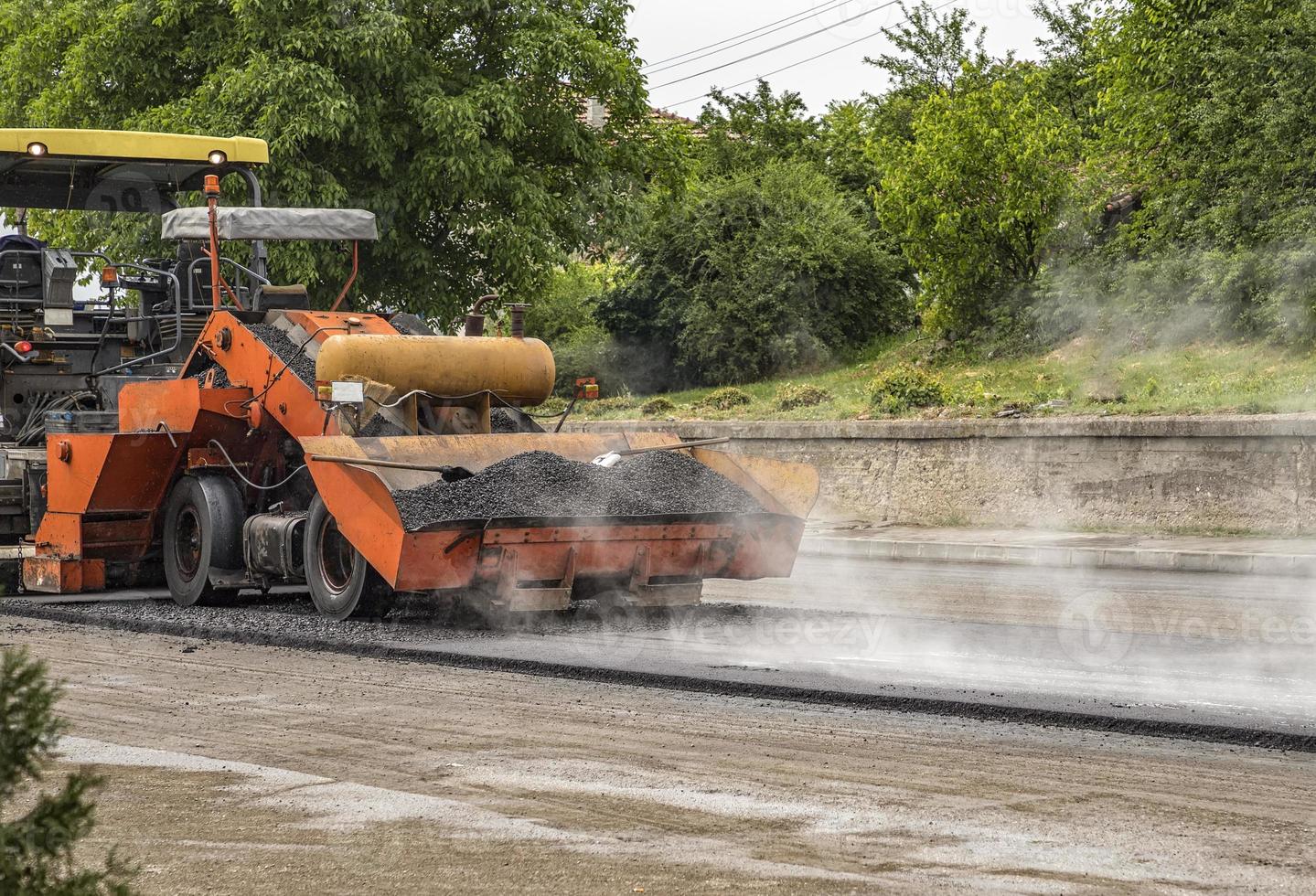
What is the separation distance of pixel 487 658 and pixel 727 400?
1526 cm

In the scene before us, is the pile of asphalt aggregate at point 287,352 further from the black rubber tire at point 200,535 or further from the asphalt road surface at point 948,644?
the asphalt road surface at point 948,644

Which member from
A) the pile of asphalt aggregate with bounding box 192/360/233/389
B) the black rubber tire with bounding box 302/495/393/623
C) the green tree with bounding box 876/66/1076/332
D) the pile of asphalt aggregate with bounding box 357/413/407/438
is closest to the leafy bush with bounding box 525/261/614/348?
the green tree with bounding box 876/66/1076/332

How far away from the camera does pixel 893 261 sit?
88.9 ft

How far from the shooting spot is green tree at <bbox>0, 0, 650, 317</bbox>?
21484mm

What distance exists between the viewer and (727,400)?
2358 centimetres

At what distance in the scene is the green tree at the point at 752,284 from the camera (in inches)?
1025

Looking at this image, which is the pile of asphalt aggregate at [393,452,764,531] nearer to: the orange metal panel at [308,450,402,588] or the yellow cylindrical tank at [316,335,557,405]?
the orange metal panel at [308,450,402,588]

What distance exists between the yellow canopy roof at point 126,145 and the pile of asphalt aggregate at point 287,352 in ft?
7.59

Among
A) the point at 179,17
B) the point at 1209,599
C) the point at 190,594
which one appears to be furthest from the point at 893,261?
the point at 190,594

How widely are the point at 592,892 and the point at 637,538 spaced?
5.71m

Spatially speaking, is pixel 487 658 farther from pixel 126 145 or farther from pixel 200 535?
pixel 126 145

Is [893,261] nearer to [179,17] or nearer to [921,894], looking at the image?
[179,17]

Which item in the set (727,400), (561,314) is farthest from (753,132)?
(727,400)

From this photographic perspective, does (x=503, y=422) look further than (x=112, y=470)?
No
